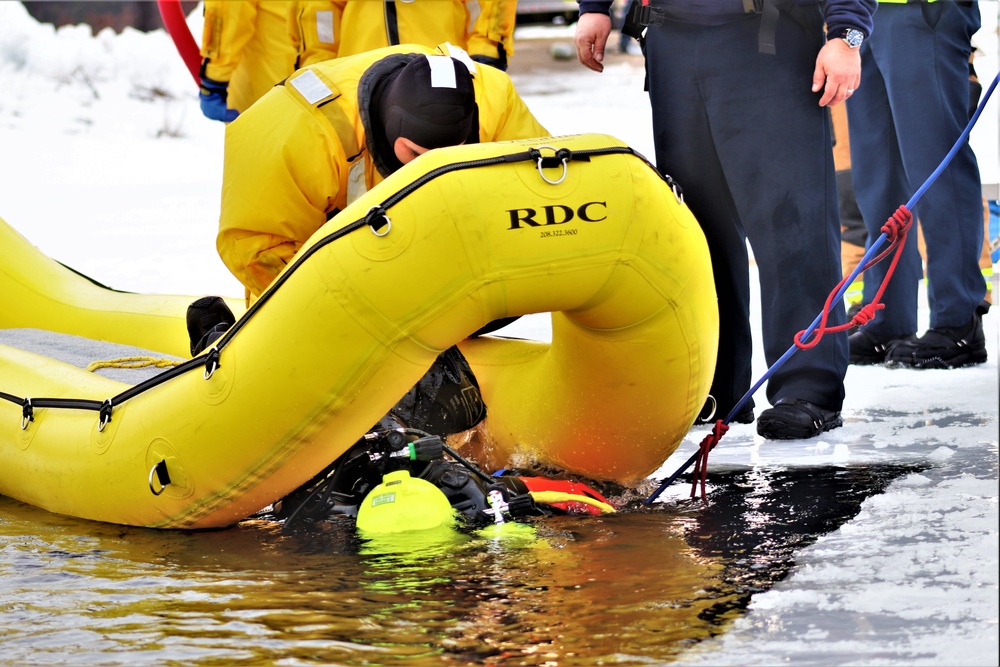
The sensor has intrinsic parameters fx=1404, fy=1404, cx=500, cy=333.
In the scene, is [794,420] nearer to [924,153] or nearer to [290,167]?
[924,153]

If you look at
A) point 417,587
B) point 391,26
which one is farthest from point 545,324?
point 417,587

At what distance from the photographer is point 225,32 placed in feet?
16.2

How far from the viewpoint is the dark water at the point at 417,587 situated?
2.13 meters

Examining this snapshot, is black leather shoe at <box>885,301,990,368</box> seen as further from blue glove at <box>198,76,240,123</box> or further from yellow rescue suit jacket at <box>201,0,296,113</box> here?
blue glove at <box>198,76,240,123</box>

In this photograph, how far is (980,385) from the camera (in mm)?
4047

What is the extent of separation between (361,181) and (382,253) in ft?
2.11

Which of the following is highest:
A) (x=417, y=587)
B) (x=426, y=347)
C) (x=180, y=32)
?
(x=180, y=32)

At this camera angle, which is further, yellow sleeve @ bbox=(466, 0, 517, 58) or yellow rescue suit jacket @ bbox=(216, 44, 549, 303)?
yellow sleeve @ bbox=(466, 0, 517, 58)

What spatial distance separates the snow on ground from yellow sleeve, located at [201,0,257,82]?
4.32ft

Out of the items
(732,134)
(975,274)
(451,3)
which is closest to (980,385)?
(975,274)

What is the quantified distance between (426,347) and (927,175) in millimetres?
2195

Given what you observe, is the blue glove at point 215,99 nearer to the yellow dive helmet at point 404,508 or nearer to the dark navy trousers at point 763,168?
the dark navy trousers at point 763,168

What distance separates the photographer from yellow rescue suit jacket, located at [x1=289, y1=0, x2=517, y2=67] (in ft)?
15.4

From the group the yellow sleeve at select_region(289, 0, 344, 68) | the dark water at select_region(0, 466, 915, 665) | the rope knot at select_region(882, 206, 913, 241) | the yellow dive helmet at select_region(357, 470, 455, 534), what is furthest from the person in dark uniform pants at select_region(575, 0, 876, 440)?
the yellow sleeve at select_region(289, 0, 344, 68)
